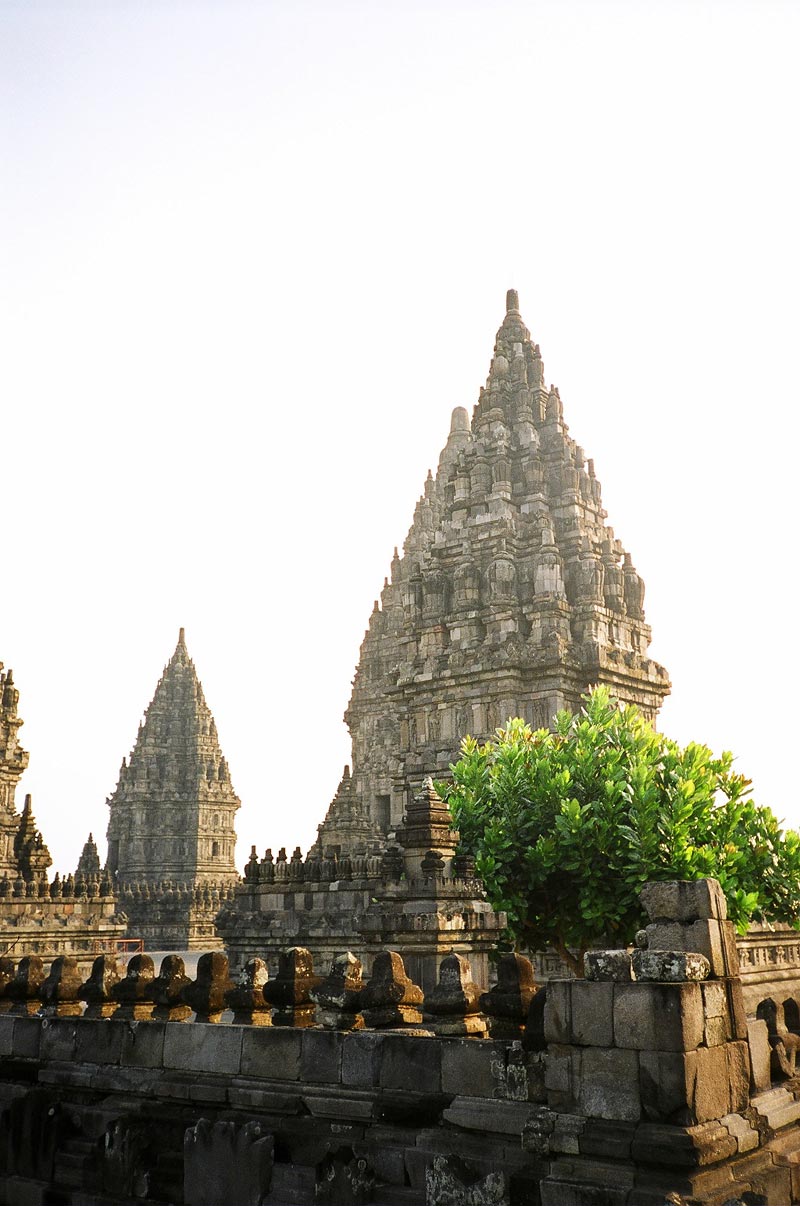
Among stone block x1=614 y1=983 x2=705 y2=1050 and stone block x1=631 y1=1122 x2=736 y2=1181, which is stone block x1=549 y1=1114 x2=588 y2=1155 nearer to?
stone block x1=631 y1=1122 x2=736 y2=1181

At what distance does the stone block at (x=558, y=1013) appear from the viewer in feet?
22.5

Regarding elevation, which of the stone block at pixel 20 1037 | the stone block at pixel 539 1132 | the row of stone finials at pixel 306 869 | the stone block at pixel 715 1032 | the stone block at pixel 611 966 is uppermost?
the row of stone finials at pixel 306 869

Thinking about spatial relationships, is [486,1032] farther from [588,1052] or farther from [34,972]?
[34,972]

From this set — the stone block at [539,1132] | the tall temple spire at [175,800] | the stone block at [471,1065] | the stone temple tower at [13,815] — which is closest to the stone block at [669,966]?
the stone block at [539,1132]

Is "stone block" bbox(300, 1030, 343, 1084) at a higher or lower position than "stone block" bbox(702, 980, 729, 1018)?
lower

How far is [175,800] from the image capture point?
66.7 meters

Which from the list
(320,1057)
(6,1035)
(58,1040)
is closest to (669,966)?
(320,1057)

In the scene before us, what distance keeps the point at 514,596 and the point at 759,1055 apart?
77.7 feet

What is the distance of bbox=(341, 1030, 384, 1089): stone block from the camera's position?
8.02 m

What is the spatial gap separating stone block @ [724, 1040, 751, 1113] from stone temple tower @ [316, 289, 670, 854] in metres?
21.8

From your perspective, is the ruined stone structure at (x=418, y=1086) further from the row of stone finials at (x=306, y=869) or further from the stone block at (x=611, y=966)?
the row of stone finials at (x=306, y=869)

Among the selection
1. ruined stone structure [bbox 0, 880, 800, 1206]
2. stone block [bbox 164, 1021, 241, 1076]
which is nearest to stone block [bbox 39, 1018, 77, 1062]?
ruined stone structure [bbox 0, 880, 800, 1206]

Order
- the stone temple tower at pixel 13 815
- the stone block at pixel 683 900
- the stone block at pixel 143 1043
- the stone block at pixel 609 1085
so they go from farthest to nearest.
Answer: the stone temple tower at pixel 13 815 < the stone block at pixel 143 1043 < the stone block at pixel 683 900 < the stone block at pixel 609 1085

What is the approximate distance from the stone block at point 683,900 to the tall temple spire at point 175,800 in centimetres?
6056
